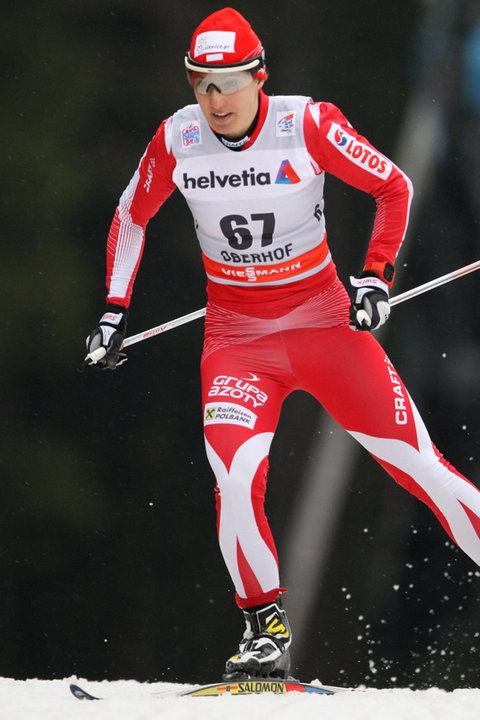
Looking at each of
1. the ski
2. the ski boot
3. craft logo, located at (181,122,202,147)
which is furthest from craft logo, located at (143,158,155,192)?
the ski

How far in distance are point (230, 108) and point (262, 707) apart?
160 centimetres

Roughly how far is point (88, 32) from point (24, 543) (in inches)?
100

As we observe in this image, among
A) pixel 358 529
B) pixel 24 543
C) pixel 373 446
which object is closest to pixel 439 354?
pixel 358 529

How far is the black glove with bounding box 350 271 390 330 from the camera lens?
3.14m

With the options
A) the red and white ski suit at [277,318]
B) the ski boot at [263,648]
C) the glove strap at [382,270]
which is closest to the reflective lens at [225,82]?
the red and white ski suit at [277,318]

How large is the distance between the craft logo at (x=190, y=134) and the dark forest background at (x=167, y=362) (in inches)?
89.0

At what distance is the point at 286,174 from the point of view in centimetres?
325

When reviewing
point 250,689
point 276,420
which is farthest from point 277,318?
point 250,689

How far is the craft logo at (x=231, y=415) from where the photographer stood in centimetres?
314

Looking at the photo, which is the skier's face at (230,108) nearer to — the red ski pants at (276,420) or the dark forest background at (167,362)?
the red ski pants at (276,420)

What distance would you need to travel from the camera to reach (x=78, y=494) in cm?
575

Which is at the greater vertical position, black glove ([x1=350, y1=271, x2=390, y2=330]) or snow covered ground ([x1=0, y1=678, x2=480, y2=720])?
black glove ([x1=350, y1=271, x2=390, y2=330])

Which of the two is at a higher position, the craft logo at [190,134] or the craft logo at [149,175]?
the craft logo at [190,134]

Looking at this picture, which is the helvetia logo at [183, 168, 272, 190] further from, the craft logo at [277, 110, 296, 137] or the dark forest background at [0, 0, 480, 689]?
the dark forest background at [0, 0, 480, 689]
